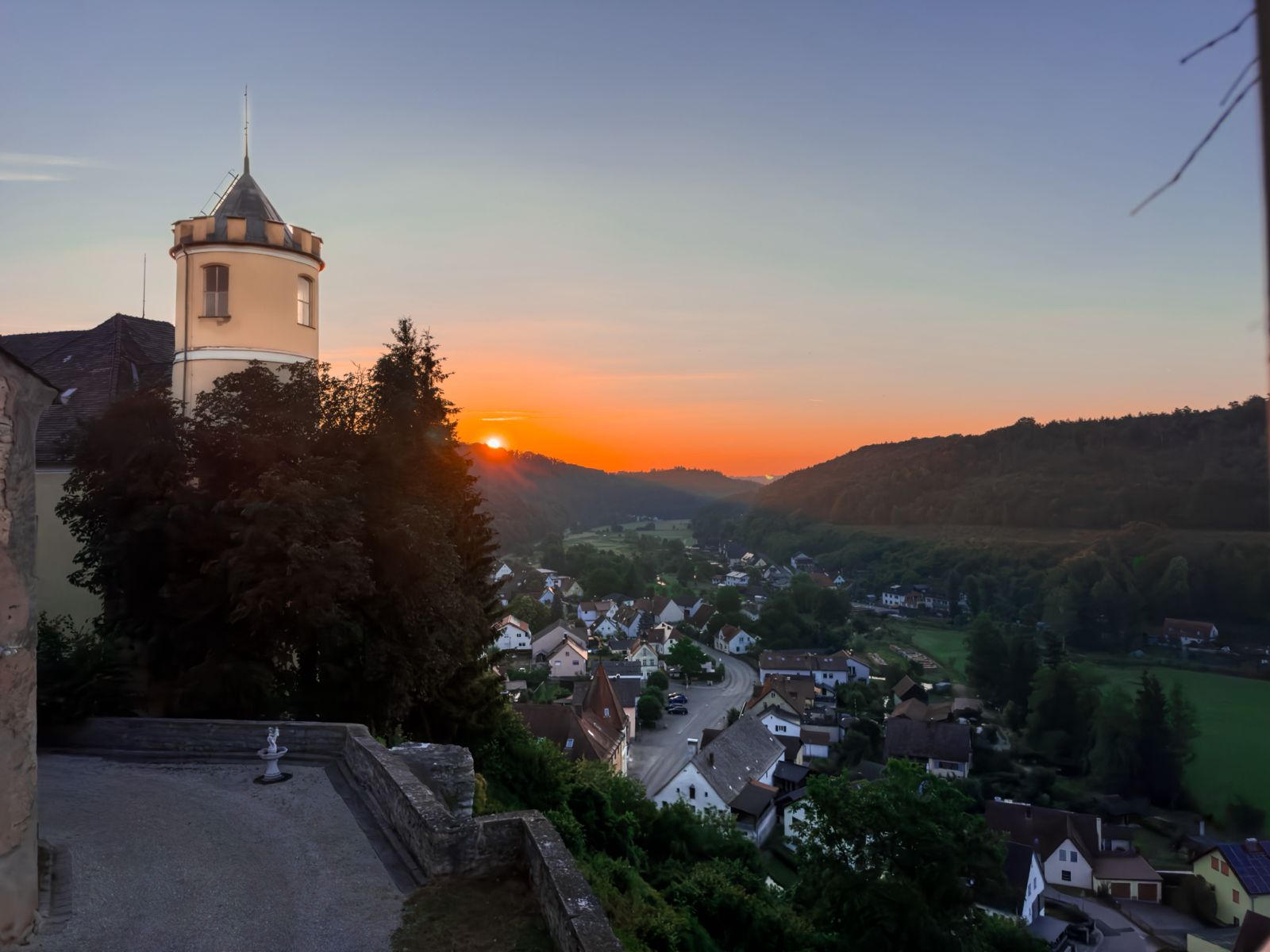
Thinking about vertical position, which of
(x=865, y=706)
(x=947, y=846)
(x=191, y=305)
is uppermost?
(x=191, y=305)

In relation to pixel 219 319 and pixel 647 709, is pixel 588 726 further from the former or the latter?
pixel 219 319

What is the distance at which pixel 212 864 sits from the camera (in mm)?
8297

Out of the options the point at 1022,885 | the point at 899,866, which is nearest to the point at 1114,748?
the point at 1022,885

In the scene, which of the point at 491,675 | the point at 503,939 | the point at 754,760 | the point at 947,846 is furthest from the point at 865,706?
the point at 503,939

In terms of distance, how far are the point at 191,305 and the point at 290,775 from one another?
10314 millimetres

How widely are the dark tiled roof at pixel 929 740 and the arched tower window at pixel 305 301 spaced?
42.4m

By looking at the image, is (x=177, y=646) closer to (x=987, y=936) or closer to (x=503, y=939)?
(x=503, y=939)

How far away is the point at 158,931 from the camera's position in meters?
7.02

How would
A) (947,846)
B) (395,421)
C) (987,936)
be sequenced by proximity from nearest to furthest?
1. (395,421)
2. (947,846)
3. (987,936)

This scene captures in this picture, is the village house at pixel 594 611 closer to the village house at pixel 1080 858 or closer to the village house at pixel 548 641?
the village house at pixel 548 641

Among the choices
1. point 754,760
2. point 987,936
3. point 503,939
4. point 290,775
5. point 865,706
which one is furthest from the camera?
point 865,706

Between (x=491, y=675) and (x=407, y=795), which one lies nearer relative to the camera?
(x=407, y=795)

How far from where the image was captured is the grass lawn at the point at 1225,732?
1866 inches

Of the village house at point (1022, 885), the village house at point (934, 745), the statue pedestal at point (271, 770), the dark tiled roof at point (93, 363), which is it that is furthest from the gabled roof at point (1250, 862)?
the dark tiled roof at point (93, 363)
